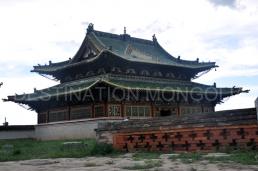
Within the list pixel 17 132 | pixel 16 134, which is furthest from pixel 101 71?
pixel 16 134

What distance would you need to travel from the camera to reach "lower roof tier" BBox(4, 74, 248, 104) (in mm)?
30125

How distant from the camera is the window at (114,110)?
99.4ft

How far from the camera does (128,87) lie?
29391mm

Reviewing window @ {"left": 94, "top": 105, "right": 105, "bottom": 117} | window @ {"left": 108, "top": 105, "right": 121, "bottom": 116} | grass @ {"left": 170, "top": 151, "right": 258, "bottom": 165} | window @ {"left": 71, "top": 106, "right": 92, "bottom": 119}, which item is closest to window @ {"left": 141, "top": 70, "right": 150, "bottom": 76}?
window @ {"left": 108, "top": 105, "right": 121, "bottom": 116}

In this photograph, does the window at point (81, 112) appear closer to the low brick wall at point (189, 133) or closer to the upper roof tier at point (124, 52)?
the upper roof tier at point (124, 52)

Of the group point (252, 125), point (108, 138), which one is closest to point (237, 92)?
point (108, 138)

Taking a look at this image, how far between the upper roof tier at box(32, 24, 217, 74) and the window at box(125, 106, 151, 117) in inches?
147

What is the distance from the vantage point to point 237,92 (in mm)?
36781

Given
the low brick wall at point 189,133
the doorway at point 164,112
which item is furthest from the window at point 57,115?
the low brick wall at point 189,133

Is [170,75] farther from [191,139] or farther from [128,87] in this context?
[191,139]

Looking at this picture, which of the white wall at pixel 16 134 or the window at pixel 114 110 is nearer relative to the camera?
the window at pixel 114 110

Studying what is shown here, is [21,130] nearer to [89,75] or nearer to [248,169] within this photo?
[89,75]

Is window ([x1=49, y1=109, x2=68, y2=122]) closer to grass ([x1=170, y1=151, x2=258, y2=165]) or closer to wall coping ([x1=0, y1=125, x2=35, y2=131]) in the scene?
wall coping ([x1=0, y1=125, x2=35, y2=131])

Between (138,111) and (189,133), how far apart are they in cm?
1733
